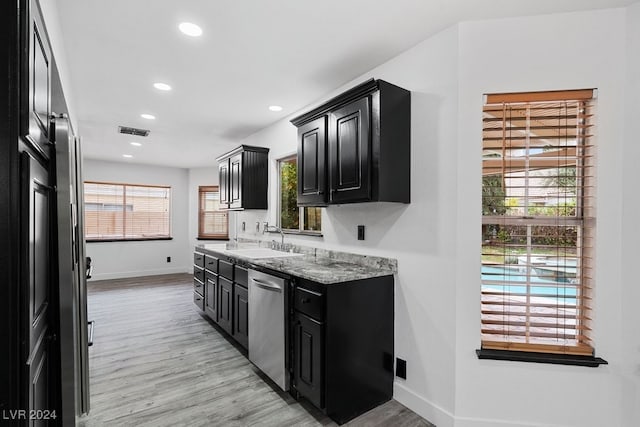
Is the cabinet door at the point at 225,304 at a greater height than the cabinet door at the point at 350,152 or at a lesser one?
lesser

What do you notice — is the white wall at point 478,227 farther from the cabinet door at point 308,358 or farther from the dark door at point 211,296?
the dark door at point 211,296

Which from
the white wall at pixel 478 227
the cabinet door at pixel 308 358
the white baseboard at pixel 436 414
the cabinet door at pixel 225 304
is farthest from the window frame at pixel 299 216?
the white baseboard at pixel 436 414

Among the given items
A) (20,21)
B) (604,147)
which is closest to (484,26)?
(604,147)

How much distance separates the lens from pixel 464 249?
6.70 feet

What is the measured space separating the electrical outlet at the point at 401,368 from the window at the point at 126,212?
21.5 ft

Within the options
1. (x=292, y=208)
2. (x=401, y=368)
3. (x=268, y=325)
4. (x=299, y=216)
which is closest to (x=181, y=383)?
(x=268, y=325)

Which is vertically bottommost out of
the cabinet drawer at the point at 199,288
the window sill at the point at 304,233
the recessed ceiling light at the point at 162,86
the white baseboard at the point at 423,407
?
the white baseboard at the point at 423,407

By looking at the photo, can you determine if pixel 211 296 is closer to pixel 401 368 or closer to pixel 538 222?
pixel 401 368

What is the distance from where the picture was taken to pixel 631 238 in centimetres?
184

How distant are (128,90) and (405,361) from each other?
3444 mm

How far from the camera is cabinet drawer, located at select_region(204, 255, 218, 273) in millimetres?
3734

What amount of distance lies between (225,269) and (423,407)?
2246mm

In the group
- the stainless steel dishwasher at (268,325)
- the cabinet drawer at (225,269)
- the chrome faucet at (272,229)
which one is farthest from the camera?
the chrome faucet at (272,229)

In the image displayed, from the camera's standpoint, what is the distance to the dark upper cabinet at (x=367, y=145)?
2.21 m
